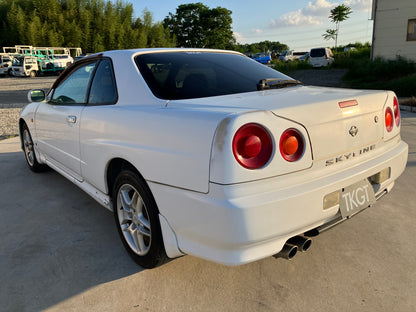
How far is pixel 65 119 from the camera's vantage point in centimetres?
304

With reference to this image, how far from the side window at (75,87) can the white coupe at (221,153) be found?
138 millimetres

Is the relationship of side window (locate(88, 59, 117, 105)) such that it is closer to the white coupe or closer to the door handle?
the white coupe

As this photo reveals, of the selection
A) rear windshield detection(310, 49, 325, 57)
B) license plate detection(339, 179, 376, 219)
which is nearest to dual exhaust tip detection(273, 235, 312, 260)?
license plate detection(339, 179, 376, 219)

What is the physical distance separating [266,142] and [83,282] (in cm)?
148

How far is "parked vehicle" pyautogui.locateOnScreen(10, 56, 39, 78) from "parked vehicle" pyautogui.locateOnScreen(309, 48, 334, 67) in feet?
77.4

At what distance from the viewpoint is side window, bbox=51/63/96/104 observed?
9.74 ft

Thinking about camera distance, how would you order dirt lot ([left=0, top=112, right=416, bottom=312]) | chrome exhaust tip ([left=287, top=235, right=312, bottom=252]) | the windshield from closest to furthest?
chrome exhaust tip ([left=287, top=235, right=312, bottom=252]) < dirt lot ([left=0, top=112, right=416, bottom=312]) < the windshield

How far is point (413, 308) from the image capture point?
6.02ft

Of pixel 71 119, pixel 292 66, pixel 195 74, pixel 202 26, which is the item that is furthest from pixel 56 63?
pixel 202 26

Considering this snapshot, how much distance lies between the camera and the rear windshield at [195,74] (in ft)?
Answer: 7.49

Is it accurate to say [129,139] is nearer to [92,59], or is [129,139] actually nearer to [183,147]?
[183,147]

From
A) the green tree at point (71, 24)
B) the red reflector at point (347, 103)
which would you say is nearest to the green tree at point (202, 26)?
the green tree at point (71, 24)

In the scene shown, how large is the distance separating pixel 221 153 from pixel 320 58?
24.1 m

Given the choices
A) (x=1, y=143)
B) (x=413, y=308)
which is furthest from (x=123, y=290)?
(x=1, y=143)
